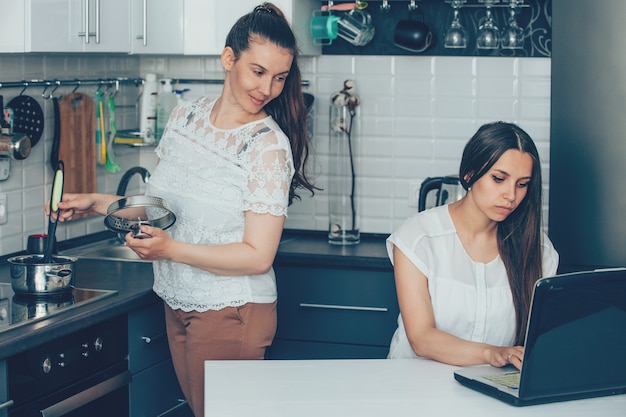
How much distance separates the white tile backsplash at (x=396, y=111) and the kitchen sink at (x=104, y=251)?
2.7 inches

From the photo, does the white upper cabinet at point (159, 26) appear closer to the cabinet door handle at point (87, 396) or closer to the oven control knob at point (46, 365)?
the cabinet door handle at point (87, 396)

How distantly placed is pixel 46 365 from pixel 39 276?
0.29 metres

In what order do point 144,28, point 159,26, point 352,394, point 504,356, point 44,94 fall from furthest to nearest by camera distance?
point 159,26, point 144,28, point 44,94, point 504,356, point 352,394

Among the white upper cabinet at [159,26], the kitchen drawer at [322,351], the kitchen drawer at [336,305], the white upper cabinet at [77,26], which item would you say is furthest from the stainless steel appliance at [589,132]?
the white upper cabinet at [77,26]

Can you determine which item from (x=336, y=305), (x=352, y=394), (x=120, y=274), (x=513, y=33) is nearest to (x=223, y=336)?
(x=120, y=274)

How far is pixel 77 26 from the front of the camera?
2891 millimetres

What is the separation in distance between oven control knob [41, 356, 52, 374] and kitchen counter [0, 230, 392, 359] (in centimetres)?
6

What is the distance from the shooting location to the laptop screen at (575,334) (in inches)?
75.8

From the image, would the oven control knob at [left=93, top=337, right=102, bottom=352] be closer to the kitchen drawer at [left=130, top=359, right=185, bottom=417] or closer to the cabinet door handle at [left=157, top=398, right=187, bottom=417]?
the kitchen drawer at [left=130, top=359, right=185, bottom=417]

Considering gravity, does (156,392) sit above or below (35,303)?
below

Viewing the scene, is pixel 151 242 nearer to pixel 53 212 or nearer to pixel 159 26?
pixel 53 212

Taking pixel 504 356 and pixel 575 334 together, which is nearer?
pixel 575 334

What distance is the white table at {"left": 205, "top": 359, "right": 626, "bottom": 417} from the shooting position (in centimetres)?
198

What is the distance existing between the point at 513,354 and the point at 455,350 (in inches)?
6.7
